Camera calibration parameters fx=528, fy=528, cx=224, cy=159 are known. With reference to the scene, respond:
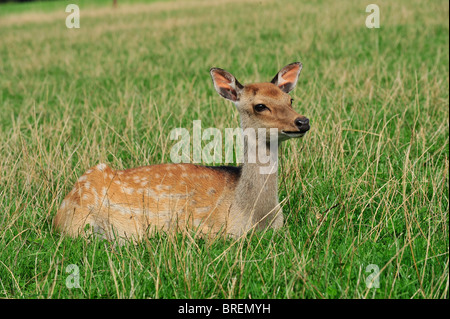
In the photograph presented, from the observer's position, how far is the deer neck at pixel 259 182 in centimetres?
381

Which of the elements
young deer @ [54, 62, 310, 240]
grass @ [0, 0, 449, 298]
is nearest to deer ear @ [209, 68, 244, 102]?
young deer @ [54, 62, 310, 240]

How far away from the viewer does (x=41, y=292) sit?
2.91 m

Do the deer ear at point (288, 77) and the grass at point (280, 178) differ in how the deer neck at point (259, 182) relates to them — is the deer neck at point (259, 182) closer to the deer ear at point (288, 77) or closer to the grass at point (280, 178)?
the grass at point (280, 178)

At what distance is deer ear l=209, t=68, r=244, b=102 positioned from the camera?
3.89m

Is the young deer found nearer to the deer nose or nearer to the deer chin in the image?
the deer chin

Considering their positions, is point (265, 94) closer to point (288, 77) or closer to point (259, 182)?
point (288, 77)

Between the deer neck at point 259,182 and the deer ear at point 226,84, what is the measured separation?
35 cm

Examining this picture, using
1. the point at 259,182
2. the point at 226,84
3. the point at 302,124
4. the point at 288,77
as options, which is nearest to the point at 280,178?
the point at 259,182

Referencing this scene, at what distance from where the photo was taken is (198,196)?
391cm

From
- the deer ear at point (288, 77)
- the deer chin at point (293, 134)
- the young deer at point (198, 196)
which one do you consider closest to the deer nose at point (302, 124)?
the deer chin at point (293, 134)

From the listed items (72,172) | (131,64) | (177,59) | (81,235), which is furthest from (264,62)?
(81,235)

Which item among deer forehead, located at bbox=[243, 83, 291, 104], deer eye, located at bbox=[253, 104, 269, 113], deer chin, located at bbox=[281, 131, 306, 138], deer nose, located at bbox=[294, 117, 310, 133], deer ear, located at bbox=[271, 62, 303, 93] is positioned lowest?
deer chin, located at bbox=[281, 131, 306, 138]

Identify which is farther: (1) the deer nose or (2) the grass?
(1) the deer nose

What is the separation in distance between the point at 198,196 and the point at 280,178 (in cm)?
91
